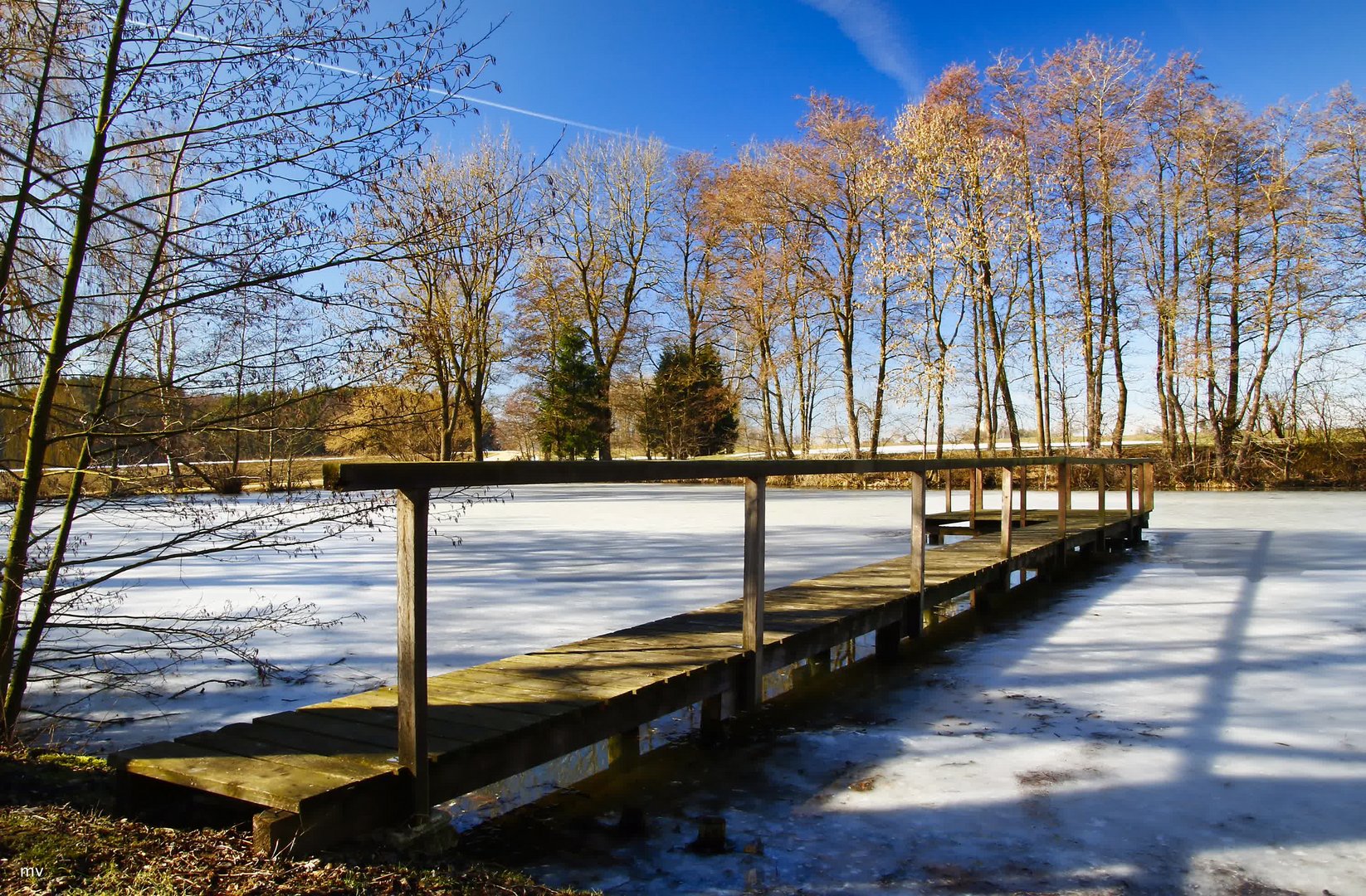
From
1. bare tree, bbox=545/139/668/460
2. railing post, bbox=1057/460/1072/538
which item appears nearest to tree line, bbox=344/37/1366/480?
bare tree, bbox=545/139/668/460

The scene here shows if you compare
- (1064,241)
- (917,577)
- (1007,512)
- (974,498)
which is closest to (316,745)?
(917,577)

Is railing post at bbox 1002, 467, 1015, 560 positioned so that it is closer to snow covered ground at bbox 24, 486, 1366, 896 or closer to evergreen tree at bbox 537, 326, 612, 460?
snow covered ground at bbox 24, 486, 1366, 896

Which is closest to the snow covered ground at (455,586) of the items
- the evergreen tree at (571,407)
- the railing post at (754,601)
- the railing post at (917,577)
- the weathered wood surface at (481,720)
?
the weathered wood surface at (481,720)

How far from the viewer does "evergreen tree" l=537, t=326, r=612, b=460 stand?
3247 centimetres

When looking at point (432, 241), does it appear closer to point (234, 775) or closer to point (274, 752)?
point (274, 752)

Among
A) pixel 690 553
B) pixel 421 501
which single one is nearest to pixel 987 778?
pixel 421 501

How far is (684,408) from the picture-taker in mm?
31766

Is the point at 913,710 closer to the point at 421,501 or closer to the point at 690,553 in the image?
the point at 421,501

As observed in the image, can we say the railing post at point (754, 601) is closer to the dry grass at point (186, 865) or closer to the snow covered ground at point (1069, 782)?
the snow covered ground at point (1069, 782)

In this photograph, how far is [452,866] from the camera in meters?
2.29

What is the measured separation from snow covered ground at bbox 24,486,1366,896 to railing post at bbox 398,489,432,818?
0.50 m

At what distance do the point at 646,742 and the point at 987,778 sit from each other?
139 cm

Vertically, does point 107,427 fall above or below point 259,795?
above

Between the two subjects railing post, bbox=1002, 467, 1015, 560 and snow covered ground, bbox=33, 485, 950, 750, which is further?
railing post, bbox=1002, 467, 1015, 560
